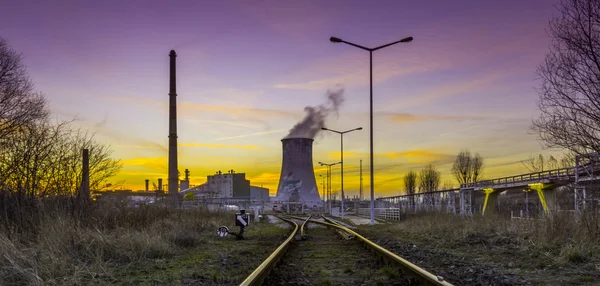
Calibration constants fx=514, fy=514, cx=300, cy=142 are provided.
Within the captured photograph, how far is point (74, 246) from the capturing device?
9031 millimetres

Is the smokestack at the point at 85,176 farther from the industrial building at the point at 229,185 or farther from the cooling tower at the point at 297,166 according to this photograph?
the industrial building at the point at 229,185

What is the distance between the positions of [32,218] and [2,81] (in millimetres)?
18567

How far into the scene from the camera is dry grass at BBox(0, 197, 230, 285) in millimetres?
7090

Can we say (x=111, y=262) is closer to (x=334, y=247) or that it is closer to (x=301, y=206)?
(x=334, y=247)

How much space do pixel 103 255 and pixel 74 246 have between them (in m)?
0.51

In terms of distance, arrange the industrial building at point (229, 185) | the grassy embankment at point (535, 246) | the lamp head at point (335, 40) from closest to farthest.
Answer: the grassy embankment at point (535, 246)
the lamp head at point (335, 40)
the industrial building at point (229, 185)

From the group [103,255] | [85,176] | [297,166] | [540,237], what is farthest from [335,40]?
[297,166]

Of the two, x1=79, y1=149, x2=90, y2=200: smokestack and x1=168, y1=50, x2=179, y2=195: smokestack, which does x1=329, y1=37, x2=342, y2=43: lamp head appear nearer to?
x1=79, y1=149, x2=90, y2=200: smokestack

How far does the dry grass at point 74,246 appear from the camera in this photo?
7.09 meters

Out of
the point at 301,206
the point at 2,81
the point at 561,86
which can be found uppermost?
the point at 2,81

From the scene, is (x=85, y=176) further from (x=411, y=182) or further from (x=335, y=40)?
(x=411, y=182)

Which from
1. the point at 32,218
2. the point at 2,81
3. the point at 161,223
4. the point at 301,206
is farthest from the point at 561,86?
the point at 301,206

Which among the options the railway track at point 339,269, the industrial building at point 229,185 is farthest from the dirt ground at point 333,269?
the industrial building at point 229,185

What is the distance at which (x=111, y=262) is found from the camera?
348 inches
